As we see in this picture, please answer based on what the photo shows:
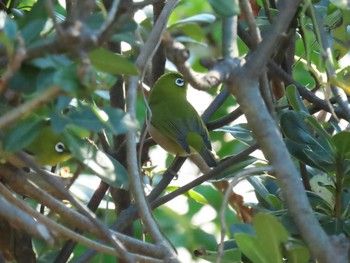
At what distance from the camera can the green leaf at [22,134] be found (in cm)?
108

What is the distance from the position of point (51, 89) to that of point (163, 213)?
1.86 metres

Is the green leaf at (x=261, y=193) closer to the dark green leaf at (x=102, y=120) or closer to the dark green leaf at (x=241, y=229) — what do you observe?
the dark green leaf at (x=241, y=229)

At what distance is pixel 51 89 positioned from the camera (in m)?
0.98

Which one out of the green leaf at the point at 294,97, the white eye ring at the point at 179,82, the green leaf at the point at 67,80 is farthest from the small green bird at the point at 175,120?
the green leaf at the point at 67,80

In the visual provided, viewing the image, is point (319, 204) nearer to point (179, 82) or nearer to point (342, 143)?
point (342, 143)

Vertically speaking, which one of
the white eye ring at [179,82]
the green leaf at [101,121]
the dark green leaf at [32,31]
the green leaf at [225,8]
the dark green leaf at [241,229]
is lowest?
the dark green leaf at [241,229]

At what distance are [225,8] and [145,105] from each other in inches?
17.3

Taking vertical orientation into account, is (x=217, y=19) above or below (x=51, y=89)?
above

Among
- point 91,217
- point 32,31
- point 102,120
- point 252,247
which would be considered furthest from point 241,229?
point 32,31

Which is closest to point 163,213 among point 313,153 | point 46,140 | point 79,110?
point 313,153

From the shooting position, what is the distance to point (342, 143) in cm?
154

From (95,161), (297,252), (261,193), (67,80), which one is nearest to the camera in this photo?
(67,80)

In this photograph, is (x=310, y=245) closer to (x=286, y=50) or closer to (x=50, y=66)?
(x=50, y=66)

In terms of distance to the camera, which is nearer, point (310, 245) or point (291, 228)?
point (310, 245)
